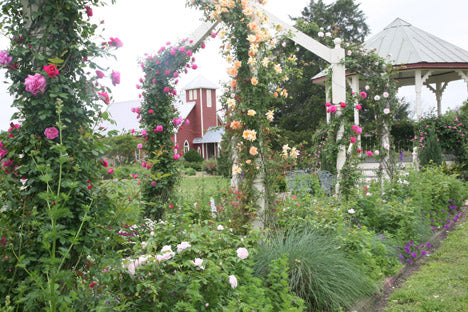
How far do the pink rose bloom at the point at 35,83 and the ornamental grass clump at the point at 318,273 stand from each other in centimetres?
187

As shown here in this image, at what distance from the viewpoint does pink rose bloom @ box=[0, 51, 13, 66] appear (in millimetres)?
1960

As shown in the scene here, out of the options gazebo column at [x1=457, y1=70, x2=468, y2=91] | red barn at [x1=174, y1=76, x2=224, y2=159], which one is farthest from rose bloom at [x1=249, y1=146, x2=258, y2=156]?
red barn at [x1=174, y1=76, x2=224, y2=159]

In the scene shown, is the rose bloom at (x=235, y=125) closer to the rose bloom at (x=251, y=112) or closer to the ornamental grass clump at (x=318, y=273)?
the rose bloom at (x=251, y=112)

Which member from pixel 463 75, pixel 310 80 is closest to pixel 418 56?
pixel 463 75

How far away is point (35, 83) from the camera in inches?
72.7

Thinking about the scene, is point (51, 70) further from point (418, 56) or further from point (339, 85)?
point (418, 56)

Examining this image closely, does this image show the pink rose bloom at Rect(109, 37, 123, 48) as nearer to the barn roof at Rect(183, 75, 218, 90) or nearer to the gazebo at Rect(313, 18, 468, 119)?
the gazebo at Rect(313, 18, 468, 119)

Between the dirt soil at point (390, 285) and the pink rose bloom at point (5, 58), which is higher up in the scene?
the pink rose bloom at point (5, 58)

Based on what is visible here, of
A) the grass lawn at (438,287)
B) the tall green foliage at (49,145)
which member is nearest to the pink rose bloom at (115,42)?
the tall green foliage at (49,145)

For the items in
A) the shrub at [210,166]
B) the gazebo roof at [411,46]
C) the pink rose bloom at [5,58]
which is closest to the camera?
the pink rose bloom at [5,58]

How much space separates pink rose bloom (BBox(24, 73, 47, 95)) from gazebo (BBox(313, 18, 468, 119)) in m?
8.44

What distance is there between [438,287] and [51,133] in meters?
3.59

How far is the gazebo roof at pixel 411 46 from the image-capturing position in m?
10.9

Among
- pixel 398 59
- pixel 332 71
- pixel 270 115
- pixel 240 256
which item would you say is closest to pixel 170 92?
pixel 270 115
